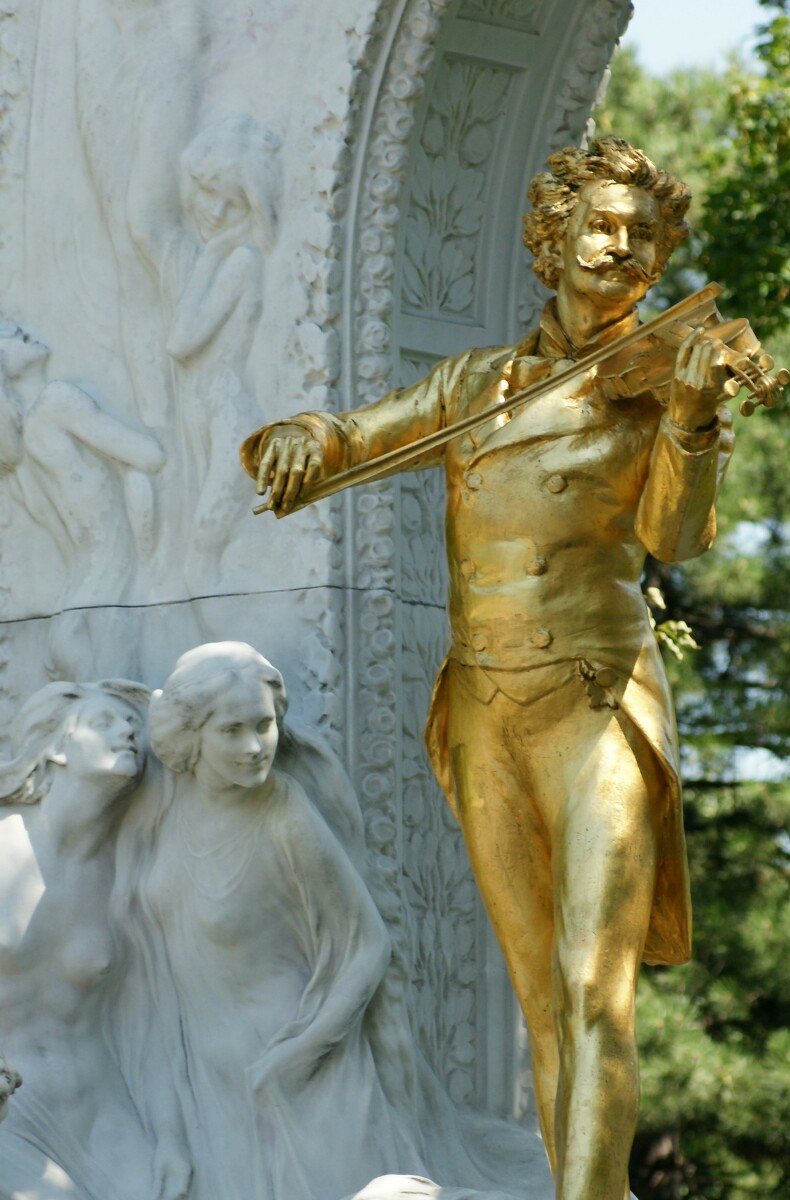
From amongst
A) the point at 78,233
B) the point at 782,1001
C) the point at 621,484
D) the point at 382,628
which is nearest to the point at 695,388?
the point at 621,484

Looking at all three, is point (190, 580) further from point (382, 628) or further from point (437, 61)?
point (437, 61)

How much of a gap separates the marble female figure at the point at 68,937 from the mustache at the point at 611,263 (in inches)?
75.4

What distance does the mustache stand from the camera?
555cm

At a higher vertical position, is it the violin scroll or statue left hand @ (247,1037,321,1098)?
the violin scroll

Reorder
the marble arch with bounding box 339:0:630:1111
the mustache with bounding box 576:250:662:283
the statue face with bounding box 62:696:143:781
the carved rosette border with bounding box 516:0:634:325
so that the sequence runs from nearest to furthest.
Result: 1. the mustache with bounding box 576:250:662:283
2. the statue face with bounding box 62:696:143:781
3. the marble arch with bounding box 339:0:630:1111
4. the carved rosette border with bounding box 516:0:634:325

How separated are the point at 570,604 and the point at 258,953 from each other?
1.63 metres

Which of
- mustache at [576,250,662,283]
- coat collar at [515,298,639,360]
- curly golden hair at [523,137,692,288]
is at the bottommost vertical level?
coat collar at [515,298,639,360]

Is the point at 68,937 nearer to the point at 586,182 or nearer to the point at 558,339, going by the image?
the point at 558,339

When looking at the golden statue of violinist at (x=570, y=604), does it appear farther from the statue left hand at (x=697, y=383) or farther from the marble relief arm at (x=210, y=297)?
the marble relief arm at (x=210, y=297)

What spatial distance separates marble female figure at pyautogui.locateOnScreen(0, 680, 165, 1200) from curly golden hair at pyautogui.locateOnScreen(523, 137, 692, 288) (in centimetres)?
183

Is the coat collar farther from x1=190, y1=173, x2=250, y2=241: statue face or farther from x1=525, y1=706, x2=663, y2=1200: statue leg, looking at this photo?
x1=190, y1=173, x2=250, y2=241: statue face

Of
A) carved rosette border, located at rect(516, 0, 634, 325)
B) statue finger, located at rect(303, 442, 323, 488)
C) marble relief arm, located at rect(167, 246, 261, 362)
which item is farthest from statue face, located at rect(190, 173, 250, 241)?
statue finger, located at rect(303, 442, 323, 488)

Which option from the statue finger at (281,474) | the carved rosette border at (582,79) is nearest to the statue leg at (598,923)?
the statue finger at (281,474)

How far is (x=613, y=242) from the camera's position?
5.56 metres
